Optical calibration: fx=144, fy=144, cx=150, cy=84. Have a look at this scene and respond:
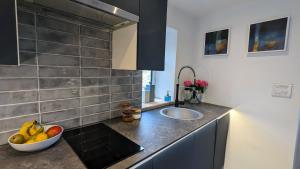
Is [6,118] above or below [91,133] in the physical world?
above

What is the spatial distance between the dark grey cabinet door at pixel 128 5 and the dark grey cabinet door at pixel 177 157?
0.86 metres

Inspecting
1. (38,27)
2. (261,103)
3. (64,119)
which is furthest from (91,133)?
(261,103)

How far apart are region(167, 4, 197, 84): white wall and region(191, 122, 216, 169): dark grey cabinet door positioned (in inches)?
33.1

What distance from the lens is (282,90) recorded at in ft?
4.47

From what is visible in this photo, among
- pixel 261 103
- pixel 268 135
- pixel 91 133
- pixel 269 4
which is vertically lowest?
pixel 268 135

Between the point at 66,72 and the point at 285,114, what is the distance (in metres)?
1.92

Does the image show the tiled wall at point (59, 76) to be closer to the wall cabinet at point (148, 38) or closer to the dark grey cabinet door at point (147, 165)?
the wall cabinet at point (148, 38)

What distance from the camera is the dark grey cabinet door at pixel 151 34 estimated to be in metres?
0.97

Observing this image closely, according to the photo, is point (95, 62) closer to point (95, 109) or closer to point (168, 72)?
point (95, 109)

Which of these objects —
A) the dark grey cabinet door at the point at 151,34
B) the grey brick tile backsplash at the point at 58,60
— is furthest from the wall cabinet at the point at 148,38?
the grey brick tile backsplash at the point at 58,60

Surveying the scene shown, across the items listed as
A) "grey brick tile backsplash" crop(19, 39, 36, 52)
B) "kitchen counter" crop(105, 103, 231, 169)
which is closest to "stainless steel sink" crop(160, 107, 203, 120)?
"kitchen counter" crop(105, 103, 231, 169)

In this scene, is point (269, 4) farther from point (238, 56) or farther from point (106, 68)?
point (106, 68)

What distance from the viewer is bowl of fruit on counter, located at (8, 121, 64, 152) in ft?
2.22

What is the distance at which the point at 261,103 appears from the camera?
4.93 feet
